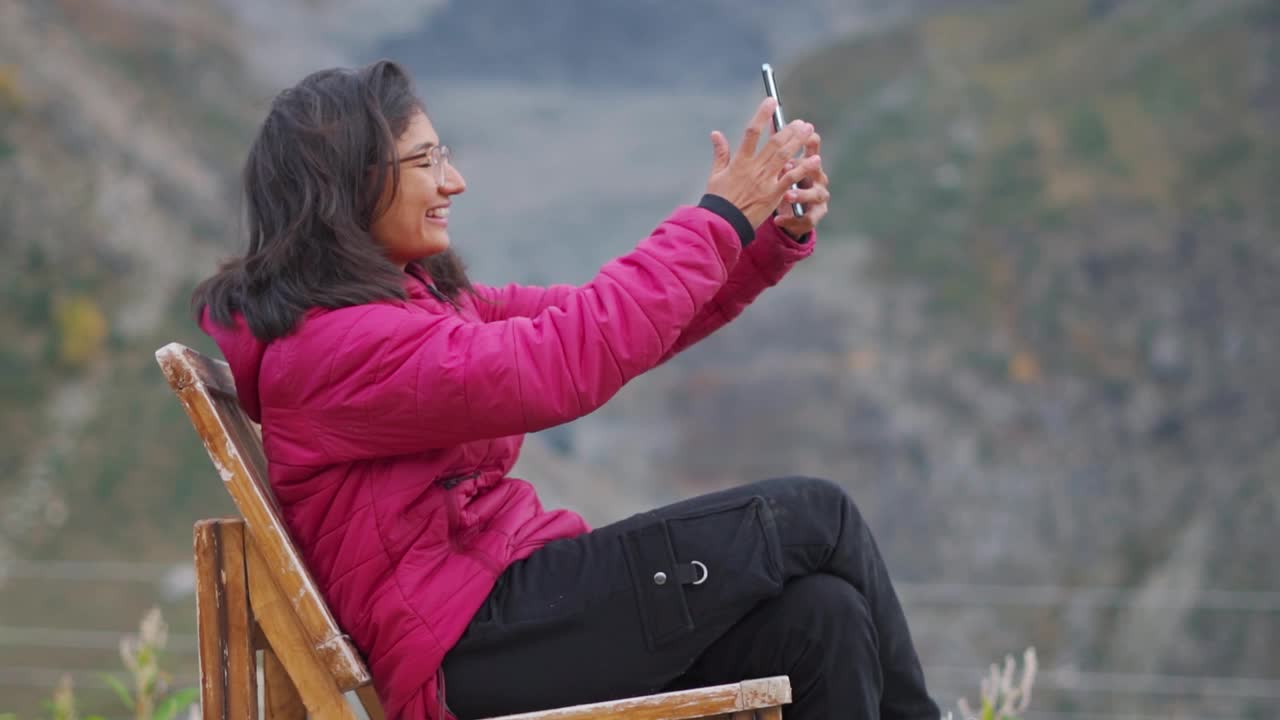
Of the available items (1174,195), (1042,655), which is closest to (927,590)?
(1042,655)

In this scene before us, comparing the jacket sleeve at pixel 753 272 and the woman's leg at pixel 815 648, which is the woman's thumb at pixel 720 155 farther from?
the woman's leg at pixel 815 648

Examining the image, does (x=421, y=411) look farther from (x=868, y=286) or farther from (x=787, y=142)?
(x=868, y=286)

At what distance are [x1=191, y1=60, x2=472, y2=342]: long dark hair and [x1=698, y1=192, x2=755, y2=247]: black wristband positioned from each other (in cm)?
37

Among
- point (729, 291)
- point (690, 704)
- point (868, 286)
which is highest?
point (868, 286)

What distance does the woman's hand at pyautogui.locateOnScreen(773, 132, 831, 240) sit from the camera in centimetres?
168

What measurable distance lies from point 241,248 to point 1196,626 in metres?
9.09

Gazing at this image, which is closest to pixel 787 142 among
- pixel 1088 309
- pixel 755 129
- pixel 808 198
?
pixel 755 129

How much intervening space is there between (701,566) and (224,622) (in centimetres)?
54

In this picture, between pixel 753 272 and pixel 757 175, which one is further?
pixel 753 272

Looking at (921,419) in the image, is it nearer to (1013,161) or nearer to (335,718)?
(1013,161)

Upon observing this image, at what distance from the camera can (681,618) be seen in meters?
1.45

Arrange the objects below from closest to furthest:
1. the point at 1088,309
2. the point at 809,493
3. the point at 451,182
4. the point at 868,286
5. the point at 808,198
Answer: the point at 809,493 < the point at 451,182 < the point at 808,198 < the point at 1088,309 < the point at 868,286

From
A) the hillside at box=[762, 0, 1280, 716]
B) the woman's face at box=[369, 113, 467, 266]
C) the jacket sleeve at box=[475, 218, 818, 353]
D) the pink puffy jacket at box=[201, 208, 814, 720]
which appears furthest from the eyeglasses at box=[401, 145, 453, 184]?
the hillside at box=[762, 0, 1280, 716]

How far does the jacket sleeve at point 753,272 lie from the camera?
1854 millimetres
